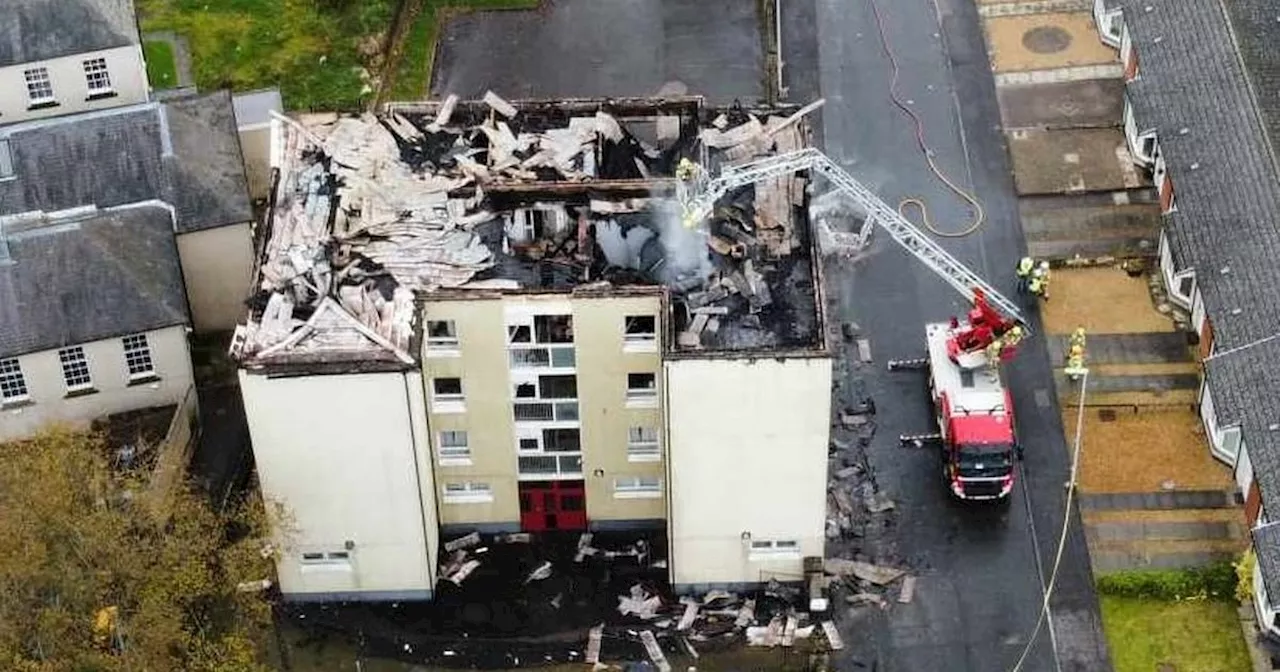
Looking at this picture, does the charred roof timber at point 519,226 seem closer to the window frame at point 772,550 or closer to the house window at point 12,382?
the window frame at point 772,550

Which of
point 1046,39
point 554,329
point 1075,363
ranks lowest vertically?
point 1075,363

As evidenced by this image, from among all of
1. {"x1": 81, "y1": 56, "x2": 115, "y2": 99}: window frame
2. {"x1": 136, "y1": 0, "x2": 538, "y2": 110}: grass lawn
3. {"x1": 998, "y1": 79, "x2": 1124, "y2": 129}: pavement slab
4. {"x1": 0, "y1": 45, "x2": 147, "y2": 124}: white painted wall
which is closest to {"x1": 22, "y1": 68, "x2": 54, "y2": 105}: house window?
{"x1": 0, "y1": 45, "x2": 147, "y2": 124}: white painted wall

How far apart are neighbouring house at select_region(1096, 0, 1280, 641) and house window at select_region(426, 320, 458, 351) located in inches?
1023

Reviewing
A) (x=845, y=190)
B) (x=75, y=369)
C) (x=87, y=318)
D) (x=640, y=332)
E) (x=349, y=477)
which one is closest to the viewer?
(x=640, y=332)

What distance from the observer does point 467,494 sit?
6297cm

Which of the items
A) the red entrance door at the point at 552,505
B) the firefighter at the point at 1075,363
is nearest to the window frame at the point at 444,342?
the red entrance door at the point at 552,505

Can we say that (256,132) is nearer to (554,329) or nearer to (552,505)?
(552,505)

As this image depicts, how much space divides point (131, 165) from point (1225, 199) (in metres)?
41.3

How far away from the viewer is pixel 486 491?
62875mm

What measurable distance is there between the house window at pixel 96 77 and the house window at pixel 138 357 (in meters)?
14.4

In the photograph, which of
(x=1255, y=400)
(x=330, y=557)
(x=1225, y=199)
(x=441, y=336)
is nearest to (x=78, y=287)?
(x=330, y=557)

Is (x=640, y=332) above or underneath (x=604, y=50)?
underneath

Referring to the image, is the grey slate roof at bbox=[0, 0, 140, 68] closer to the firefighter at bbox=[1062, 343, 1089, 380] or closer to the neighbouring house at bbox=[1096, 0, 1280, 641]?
the firefighter at bbox=[1062, 343, 1089, 380]

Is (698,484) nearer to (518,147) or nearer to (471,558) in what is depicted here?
(471,558)
